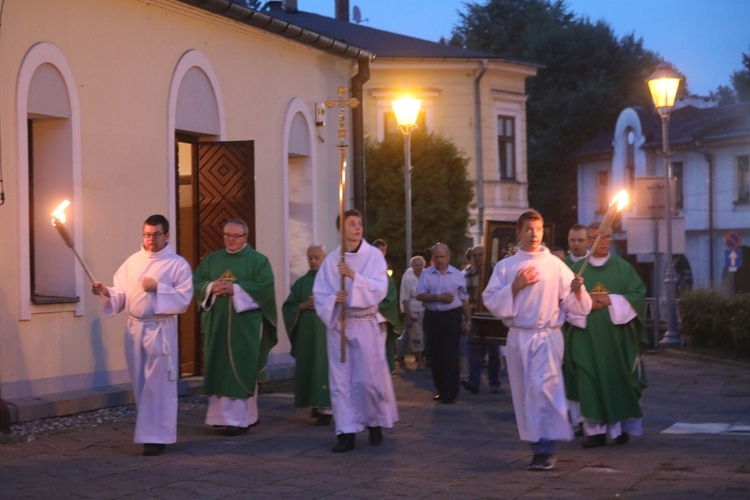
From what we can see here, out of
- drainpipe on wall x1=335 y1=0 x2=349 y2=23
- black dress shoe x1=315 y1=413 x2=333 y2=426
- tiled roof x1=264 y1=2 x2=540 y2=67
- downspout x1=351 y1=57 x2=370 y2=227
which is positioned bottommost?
black dress shoe x1=315 y1=413 x2=333 y2=426

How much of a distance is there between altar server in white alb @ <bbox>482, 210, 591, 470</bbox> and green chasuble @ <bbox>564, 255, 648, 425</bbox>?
3.89 feet

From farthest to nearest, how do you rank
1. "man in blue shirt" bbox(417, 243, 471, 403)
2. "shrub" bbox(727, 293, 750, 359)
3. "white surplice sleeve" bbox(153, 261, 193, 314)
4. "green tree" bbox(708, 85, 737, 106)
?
"green tree" bbox(708, 85, 737, 106) < "shrub" bbox(727, 293, 750, 359) < "man in blue shirt" bbox(417, 243, 471, 403) < "white surplice sleeve" bbox(153, 261, 193, 314)

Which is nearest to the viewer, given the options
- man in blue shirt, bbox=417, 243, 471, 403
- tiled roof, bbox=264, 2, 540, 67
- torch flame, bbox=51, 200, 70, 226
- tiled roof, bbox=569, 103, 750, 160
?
torch flame, bbox=51, 200, 70, 226

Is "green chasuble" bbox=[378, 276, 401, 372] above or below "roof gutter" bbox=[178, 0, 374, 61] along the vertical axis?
below

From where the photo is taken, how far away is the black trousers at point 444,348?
577 inches

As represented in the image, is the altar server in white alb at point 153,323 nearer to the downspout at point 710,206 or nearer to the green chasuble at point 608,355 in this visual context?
the green chasuble at point 608,355

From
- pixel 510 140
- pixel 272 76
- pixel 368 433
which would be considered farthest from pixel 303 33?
pixel 510 140

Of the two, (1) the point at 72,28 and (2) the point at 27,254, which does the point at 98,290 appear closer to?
(2) the point at 27,254

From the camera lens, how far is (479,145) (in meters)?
37.7

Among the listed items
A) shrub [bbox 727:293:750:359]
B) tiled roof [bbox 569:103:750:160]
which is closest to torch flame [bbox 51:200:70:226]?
shrub [bbox 727:293:750:359]

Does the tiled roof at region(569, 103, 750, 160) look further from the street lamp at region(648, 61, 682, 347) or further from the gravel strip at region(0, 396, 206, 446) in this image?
the gravel strip at region(0, 396, 206, 446)

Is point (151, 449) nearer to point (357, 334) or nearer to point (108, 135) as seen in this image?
point (357, 334)

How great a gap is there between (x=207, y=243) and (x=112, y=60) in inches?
107

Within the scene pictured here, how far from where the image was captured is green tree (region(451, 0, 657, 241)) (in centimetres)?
5625
